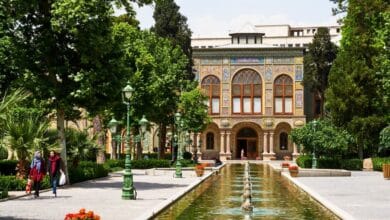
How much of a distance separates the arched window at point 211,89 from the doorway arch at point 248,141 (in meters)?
4.64

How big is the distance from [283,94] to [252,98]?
373 cm

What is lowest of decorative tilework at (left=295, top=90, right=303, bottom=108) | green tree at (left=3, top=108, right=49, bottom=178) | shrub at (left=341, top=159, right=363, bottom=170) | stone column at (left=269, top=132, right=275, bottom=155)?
shrub at (left=341, top=159, right=363, bottom=170)

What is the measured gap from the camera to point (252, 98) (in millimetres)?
83062

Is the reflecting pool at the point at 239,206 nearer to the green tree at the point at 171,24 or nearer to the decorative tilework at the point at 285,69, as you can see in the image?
the green tree at the point at 171,24

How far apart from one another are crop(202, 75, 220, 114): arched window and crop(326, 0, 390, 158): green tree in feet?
106

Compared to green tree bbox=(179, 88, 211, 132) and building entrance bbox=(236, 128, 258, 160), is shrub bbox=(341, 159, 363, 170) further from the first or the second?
building entrance bbox=(236, 128, 258, 160)

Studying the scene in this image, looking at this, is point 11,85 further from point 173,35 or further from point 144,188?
point 173,35

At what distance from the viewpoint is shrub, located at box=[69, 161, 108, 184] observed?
31.0 metres

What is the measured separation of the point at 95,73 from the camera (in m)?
28.3

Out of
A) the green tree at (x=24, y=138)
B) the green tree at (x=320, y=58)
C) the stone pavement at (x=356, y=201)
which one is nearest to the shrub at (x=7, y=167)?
the green tree at (x=24, y=138)

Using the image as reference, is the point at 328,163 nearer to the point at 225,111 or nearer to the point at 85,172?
the point at 85,172

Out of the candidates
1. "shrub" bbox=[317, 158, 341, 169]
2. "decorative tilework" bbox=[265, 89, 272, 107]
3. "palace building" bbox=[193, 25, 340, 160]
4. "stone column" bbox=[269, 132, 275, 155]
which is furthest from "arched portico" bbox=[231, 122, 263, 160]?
"shrub" bbox=[317, 158, 341, 169]

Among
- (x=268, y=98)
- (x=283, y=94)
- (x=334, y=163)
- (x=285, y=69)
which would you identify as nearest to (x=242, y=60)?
(x=285, y=69)

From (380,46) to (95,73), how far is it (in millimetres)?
15719
